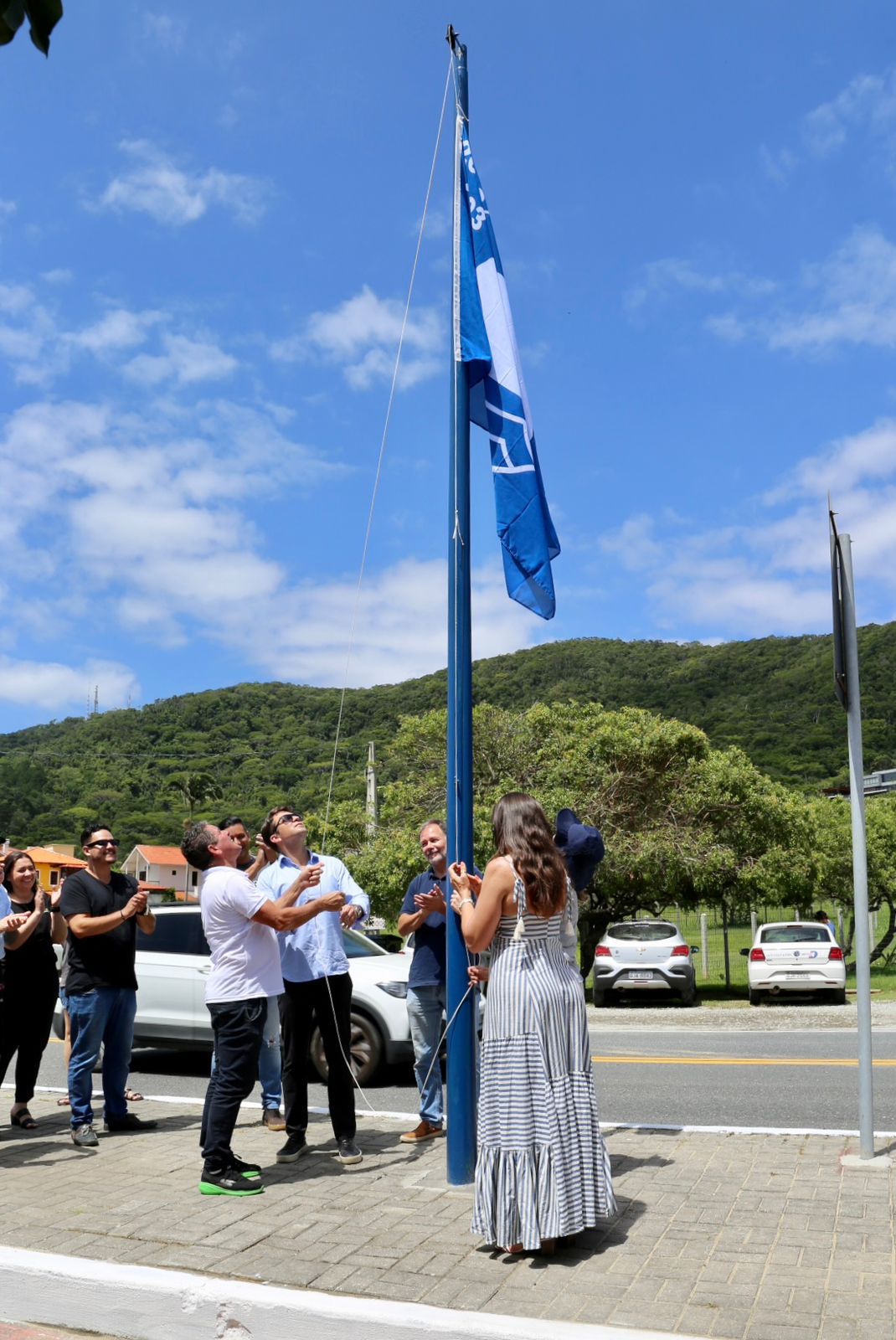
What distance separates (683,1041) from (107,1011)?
29.9 feet

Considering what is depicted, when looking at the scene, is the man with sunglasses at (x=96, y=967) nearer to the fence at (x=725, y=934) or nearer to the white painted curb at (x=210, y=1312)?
the white painted curb at (x=210, y=1312)

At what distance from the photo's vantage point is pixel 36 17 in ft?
8.77

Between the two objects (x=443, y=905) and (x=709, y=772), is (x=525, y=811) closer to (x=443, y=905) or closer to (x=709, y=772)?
(x=443, y=905)

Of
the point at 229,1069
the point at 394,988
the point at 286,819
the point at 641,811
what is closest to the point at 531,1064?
the point at 229,1069

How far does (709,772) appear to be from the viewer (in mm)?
24547

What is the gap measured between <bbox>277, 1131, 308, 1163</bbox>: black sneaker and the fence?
51.9 feet

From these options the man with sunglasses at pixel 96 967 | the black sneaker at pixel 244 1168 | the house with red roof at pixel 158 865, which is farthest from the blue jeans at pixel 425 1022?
the house with red roof at pixel 158 865

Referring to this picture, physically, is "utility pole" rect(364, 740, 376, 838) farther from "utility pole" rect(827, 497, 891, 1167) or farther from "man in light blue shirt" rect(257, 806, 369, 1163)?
"utility pole" rect(827, 497, 891, 1167)

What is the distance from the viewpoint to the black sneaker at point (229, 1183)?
5875 mm

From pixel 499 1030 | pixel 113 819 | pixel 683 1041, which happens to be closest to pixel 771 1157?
pixel 499 1030

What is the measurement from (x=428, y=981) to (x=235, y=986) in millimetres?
1716

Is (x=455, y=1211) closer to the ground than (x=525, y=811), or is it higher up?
closer to the ground

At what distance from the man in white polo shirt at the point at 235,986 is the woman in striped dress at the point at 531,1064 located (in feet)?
4.21

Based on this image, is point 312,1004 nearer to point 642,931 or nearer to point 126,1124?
point 126,1124
